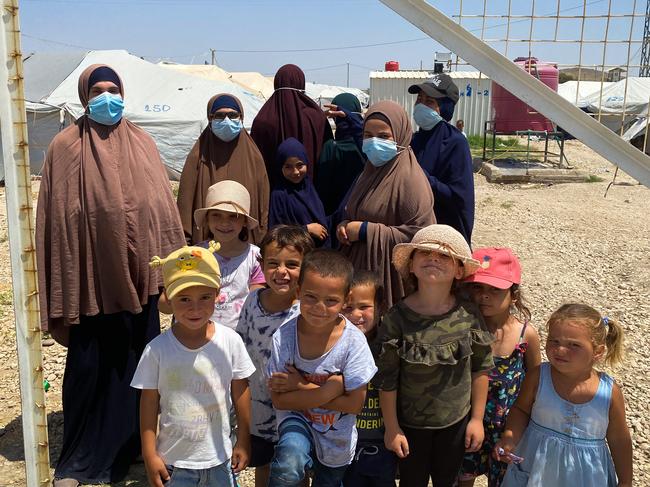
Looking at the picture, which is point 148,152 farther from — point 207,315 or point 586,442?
point 586,442

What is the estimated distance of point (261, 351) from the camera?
2381 mm

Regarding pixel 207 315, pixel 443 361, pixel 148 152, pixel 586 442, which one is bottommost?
pixel 586 442

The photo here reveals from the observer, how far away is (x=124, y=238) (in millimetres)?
2719

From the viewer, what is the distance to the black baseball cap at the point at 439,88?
10.9 feet

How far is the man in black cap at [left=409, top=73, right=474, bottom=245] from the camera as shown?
3137 mm

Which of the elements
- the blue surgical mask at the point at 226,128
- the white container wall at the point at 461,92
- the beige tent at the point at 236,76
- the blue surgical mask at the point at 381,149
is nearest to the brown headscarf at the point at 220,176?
the blue surgical mask at the point at 226,128

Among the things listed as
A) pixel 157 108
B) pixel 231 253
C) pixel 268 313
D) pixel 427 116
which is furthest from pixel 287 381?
pixel 157 108

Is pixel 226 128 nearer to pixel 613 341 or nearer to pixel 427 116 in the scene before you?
pixel 427 116

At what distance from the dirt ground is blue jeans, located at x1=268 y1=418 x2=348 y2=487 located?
999mm

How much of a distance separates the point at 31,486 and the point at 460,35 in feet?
6.94

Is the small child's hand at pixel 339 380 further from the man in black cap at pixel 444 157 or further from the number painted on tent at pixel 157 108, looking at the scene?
the number painted on tent at pixel 157 108

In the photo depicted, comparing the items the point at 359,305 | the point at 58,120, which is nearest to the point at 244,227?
the point at 359,305

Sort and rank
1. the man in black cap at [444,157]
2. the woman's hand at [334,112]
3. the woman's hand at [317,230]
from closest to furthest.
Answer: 1. the woman's hand at [317,230]
2. the man in black cap at [444,157]
3. the woman's hand at [334,112]

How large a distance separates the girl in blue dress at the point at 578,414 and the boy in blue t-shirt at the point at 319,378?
2.12 ft
